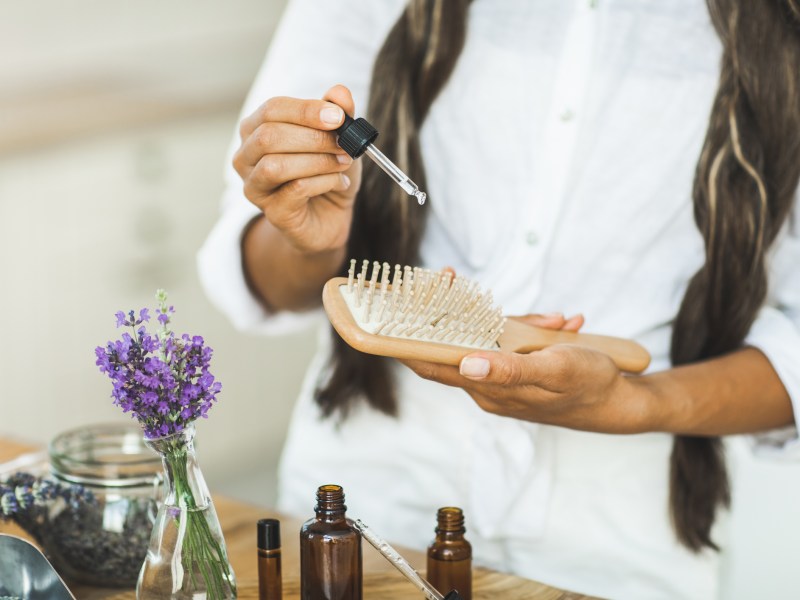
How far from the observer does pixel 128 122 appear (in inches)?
92.4

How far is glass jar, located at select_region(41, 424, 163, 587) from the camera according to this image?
92 cm

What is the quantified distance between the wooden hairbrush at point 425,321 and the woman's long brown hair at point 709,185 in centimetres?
21

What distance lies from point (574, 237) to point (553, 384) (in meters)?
0.32

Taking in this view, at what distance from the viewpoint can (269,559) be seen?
83 cm

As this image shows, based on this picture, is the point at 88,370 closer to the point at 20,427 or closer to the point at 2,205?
the point at 20,427

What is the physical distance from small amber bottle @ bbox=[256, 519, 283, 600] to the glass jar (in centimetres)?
14

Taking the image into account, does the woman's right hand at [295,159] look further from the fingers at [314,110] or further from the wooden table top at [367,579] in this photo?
the wooden table top at [367,579]

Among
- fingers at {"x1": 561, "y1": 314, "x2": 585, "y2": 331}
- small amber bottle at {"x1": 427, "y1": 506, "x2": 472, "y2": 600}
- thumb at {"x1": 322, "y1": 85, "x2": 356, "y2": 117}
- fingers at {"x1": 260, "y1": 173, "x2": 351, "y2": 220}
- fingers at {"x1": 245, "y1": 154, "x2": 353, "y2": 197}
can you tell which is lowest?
small amber bottle at {"x1": 427, "y1": 506, "x2": 472, "y2": 600}

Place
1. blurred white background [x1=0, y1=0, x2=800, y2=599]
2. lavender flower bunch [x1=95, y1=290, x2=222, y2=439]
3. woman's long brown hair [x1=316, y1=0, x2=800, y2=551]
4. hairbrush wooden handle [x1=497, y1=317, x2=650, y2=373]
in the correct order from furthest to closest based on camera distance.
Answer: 1. blurred white background [x1=0, y1=0, x2=800, y2=599]
2. woman's long brown hair [x1=316, y1=0, x2=800, y2=551]
3. hairbrush wooden handle [x1=497, y1=317, x2=650, y2=373]
4. lavender flower bunch [x1=95, y1=290, x2=222, y2=439]

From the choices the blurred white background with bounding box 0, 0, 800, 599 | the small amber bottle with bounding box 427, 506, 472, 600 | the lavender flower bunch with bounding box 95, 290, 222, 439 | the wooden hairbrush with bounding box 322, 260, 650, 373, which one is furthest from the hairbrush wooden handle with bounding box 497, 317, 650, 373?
the blurred white background with bounding box 0, 0, 800, 599

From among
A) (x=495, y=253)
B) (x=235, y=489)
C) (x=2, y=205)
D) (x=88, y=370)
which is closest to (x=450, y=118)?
(x=495, y=253)

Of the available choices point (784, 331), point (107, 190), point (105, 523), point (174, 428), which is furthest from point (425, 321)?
point (107, 190)

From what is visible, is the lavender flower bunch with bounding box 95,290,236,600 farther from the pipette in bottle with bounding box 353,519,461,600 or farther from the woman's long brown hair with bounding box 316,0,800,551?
the woman's long brown hair with bounding box 316,0,800,551

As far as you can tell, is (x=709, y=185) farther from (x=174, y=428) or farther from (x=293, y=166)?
(x=174, y=428)
